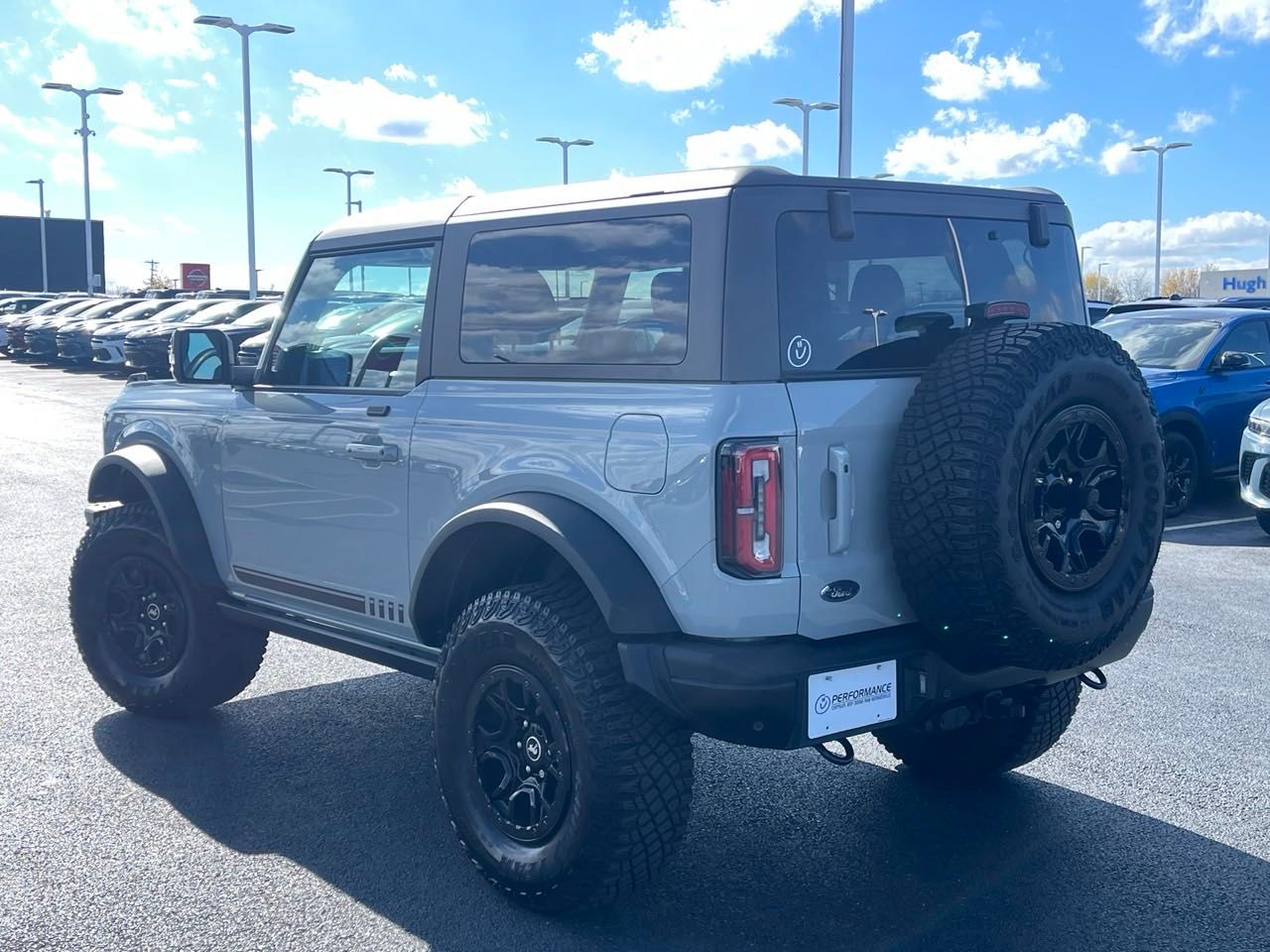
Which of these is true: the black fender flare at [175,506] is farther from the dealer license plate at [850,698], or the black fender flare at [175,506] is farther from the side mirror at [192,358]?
the dealer license plate at [850,698]

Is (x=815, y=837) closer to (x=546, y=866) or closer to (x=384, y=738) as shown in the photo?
(x=546, y=866)

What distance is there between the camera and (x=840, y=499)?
11.6ft

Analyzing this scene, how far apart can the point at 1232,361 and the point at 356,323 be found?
29.2ft

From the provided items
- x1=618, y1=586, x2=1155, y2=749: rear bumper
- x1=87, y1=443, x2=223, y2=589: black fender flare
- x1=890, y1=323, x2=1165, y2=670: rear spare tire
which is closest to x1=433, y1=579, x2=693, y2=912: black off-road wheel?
x1=618, y1=586, x2=1155, y2=749: rear bumper

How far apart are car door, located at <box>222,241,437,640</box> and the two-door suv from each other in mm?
25

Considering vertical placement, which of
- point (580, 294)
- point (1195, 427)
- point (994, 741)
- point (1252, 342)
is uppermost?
point (580, 294)

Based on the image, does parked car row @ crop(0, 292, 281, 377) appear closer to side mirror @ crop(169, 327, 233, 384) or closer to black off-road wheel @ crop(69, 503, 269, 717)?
black off-road wheel @ crop(69, 503, 269, 717)

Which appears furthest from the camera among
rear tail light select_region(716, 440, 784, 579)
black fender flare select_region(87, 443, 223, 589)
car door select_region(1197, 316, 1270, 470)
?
car door select_region(1197, 316, 1270, 470)

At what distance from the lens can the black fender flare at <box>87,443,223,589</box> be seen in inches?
207

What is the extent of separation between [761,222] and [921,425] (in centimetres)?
68

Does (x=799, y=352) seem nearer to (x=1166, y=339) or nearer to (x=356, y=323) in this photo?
(x=356, y=323)

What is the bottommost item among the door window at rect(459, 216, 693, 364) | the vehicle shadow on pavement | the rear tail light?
the vehicle shadow on pavement

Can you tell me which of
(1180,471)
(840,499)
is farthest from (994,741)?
(1180,471)

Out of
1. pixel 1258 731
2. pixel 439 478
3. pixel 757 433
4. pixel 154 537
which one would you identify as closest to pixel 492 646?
pixel 439 478
